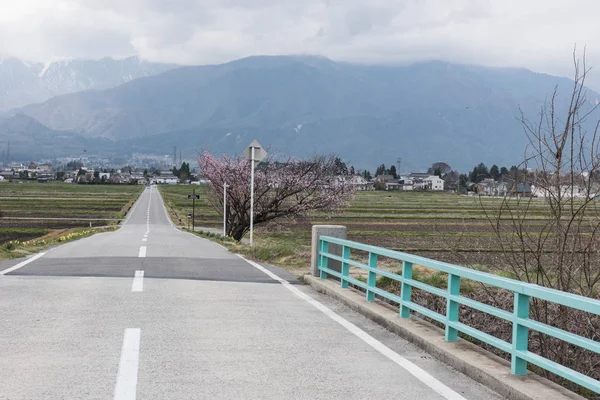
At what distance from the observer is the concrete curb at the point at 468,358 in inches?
220

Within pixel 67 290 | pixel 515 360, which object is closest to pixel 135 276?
pixel 67 290

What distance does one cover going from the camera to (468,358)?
264 inches

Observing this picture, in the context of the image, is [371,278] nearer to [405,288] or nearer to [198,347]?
[405,288]

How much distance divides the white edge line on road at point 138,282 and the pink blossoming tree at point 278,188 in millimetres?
25378

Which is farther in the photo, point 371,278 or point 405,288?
point 371,278

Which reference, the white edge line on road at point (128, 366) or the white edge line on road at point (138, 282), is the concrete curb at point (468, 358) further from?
the white edge line on road at point (138, 282)

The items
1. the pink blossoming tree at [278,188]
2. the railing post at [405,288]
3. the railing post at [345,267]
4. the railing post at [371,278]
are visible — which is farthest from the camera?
the pink blossoming tree at [278,188]

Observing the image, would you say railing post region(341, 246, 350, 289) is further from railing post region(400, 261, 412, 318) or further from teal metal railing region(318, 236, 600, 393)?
railing post region(400, 261, 412, 318)

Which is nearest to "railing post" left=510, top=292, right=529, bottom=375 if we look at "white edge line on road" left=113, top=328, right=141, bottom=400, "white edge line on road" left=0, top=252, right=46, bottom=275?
"white edge line on road" left=113, top=328, right=141, bottom=400

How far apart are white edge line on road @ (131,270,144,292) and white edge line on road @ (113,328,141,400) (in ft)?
12.1

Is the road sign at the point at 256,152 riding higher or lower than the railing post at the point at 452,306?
higher

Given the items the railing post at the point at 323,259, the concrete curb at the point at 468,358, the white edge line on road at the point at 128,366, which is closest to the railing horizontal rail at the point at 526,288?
the concrete curb at the point at 468,358

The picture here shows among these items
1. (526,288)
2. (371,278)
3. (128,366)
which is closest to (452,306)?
(526,288)

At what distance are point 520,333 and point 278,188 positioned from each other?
3462 cm
